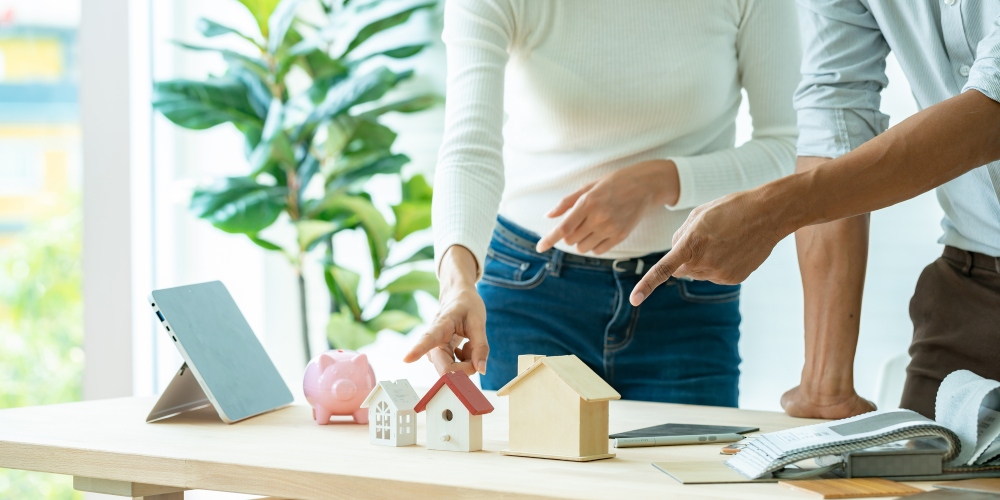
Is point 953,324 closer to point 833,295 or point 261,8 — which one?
point 833,295

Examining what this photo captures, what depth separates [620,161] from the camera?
1350 mm

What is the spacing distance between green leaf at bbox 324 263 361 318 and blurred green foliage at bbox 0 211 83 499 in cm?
74

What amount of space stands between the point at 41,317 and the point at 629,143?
184 cm

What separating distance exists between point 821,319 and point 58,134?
2119 millimetres

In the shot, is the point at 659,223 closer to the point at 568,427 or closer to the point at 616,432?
the point at 616,432

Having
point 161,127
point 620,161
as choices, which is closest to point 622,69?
point 620,161

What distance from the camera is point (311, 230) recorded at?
2154 millimetres

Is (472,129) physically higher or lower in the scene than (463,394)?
higher

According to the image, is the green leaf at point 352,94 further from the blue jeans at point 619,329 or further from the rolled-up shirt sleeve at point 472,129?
the blue jeans at point 619,329

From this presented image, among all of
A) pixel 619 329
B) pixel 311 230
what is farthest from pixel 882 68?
pixel 311 230

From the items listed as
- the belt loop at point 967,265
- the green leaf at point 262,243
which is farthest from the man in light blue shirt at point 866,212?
the green leaf at point 262,243

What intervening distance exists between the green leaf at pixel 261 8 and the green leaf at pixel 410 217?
569 mm

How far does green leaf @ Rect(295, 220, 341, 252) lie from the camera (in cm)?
215

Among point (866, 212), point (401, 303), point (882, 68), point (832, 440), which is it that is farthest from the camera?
point (401, 303)
